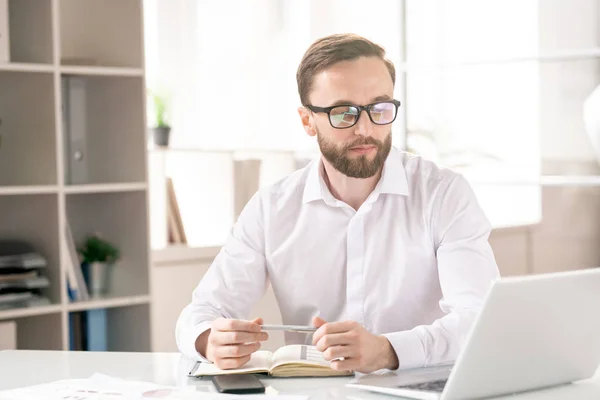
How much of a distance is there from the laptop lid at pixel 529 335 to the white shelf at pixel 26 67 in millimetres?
2159

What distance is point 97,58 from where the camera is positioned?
368cm

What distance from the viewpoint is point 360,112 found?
85.3 inches

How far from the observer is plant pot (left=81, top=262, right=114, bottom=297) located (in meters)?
3.58

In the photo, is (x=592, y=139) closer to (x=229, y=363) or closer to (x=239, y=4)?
(x=239, y=4)

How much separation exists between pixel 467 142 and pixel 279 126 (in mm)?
1079

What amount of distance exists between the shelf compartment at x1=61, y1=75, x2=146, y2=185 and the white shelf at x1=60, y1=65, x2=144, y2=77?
1.8 inches

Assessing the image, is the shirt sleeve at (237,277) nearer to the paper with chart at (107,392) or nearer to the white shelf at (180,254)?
the paper with chart at (107,392)

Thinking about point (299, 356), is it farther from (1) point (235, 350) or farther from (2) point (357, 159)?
(2) point (357, 159)

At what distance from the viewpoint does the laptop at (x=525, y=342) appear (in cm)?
149

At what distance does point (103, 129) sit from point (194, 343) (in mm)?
1809

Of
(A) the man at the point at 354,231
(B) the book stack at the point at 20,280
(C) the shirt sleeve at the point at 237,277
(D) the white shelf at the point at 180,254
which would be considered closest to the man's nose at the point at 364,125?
(A) the man at the point at 354,231

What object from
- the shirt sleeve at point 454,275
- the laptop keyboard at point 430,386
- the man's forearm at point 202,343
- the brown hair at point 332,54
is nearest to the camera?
the laptop keyboard at point 430,386

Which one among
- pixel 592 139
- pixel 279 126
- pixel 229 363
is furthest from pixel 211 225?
pixel 229 363

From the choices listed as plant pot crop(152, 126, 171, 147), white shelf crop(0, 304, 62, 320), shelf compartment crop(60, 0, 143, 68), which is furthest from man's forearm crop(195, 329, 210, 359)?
plant pot crop(152, 126, 171, 147)
